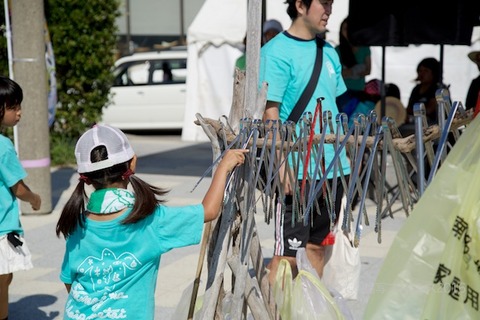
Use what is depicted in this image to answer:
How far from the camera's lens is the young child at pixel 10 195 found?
14.4 feet

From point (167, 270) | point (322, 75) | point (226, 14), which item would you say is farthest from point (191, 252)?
point (226, 14)

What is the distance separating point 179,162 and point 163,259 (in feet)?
16.2

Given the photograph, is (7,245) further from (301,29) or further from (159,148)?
(159,148)

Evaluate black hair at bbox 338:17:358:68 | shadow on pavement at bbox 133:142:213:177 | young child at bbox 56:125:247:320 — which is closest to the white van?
shadow on pavement at bbox 133:142:213:177

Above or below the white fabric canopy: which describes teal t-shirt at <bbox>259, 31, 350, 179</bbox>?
above

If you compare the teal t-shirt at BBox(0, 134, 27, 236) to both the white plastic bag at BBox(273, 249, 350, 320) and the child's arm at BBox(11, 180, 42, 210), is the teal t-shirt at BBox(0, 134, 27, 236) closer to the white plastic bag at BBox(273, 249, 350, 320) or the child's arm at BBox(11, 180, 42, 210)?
the child's arm at BBox(11, 180, 42, 210)

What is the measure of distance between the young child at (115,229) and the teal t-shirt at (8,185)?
120 cm

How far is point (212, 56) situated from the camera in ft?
45.8

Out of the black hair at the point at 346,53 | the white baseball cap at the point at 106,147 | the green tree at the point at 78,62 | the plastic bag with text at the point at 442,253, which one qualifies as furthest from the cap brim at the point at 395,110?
the plastic bag with text at the point at 442,253

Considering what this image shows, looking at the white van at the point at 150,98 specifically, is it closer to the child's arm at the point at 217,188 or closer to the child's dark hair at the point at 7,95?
the child's dark hair at the point at 7,95

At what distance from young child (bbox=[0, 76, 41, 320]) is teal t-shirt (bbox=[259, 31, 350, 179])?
1327 millimetres

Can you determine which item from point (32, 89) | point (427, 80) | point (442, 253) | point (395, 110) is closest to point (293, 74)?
point (442, 253)

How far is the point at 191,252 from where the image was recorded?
6.60 meters

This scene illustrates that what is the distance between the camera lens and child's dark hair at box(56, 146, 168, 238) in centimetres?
321
